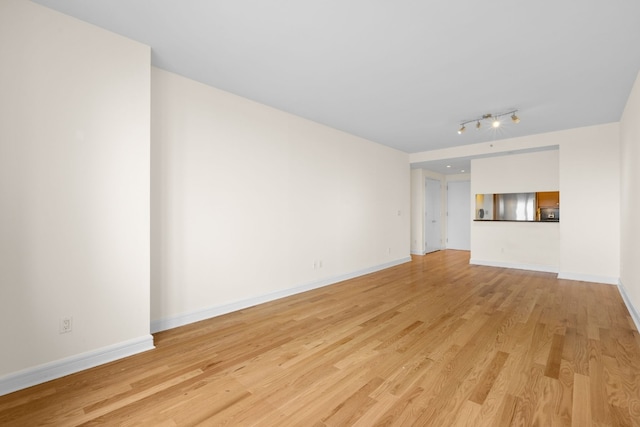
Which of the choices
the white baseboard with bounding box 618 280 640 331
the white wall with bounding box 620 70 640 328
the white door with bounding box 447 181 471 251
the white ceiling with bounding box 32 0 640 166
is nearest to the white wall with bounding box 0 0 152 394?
the white ceiling with bounding box 32 0 640 166

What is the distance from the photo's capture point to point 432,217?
8766mm

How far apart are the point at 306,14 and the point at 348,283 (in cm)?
404

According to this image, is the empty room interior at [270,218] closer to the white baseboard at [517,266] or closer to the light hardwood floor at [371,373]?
the light hardwood floor at [371,373]

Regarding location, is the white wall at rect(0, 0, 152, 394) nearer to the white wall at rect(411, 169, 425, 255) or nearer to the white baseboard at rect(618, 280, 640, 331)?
the white baseboard at rect(618, 280, 640, 331)

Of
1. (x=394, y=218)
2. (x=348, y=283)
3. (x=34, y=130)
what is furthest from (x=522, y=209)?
(x=34, y=130)

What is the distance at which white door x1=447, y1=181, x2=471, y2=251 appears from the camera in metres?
8.84

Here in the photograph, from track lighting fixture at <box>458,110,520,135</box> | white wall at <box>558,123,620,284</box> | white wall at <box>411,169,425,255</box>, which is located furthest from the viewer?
white wall at <box>411,169,425,255</box>

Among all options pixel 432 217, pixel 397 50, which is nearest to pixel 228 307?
pixel 397 50

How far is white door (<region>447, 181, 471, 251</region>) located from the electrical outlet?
367 inches

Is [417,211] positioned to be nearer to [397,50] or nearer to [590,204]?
[590,204]

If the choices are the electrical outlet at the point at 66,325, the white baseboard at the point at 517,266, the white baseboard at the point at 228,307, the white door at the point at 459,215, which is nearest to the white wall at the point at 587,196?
the white baseboard at the point at 517,266

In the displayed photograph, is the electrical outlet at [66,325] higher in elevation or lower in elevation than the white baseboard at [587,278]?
higher

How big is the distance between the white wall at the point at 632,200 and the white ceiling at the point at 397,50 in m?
0.30

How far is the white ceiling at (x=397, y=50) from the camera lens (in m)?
2.09
